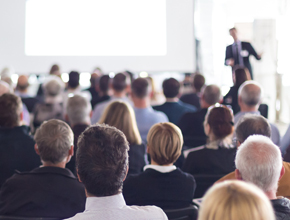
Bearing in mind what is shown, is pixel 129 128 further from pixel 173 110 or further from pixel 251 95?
pixel 173 110

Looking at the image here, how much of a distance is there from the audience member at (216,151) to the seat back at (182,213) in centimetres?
64

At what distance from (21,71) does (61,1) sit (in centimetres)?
174

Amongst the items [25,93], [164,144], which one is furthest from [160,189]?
[25,93]

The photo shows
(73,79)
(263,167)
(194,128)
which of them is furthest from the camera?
(73,79)

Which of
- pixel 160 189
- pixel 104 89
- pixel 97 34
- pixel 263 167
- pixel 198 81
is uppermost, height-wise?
pixel 97 34

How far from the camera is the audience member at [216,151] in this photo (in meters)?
2.68

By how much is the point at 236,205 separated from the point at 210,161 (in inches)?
76.2

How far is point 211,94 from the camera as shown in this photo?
4.21 metres

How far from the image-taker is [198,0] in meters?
8.81

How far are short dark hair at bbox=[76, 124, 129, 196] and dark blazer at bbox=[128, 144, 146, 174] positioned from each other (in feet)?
4.82

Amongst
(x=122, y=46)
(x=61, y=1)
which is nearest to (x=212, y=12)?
(x=122, y=46)

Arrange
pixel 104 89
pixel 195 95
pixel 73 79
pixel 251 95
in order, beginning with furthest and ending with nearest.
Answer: pixel 73 79 < pixel 195 95 < pixel 104 89 < pixel 251 95

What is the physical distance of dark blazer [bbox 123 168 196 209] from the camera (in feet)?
6.94

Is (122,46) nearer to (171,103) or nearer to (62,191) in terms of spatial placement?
(171,103)
